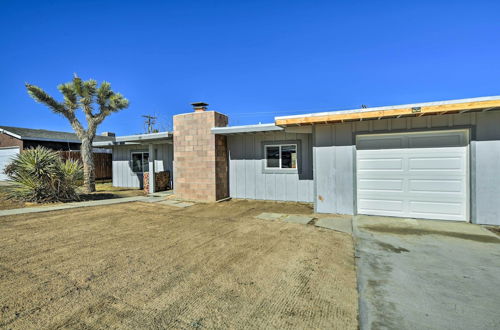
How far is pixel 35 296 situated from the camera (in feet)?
8.60

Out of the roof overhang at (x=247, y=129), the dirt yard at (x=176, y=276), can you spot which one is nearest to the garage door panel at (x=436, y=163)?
the dirt yard at (x=176, y=276)

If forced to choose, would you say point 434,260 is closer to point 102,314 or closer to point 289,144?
point 102,314

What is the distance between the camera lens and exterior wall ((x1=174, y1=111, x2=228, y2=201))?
9398 millimetres

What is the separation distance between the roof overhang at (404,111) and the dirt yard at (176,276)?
2.84m

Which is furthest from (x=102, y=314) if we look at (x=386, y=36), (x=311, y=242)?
(x=386, y=36)

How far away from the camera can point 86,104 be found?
11688 millimetres

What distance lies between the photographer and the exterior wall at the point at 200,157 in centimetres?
940

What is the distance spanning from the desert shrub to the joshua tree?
2440 millimetres

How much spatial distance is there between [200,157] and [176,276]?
6785 mm

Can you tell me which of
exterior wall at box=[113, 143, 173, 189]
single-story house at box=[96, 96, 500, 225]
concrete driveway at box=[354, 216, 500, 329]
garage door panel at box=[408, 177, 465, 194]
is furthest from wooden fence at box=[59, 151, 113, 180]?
garage door panel at box=[408, 177, 465, 194]

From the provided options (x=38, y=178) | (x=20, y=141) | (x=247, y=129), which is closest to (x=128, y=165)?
(x=38, y=178)

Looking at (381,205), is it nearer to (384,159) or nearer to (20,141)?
(384,159)

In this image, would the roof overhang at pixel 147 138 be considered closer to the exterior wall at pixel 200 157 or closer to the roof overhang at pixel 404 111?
the exterior wall at pixel 200 157

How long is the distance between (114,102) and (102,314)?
1204cm
